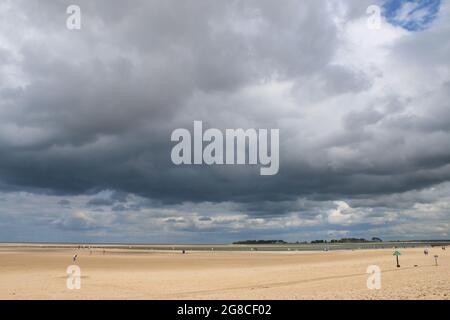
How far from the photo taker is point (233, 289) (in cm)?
2966

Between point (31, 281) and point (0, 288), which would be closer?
point (0, 288)

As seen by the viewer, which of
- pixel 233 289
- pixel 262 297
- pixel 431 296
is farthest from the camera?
pixel 233 289

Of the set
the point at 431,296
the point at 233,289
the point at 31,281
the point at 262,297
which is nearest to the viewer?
the point at 431,296

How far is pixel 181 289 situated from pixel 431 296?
57.4ft
